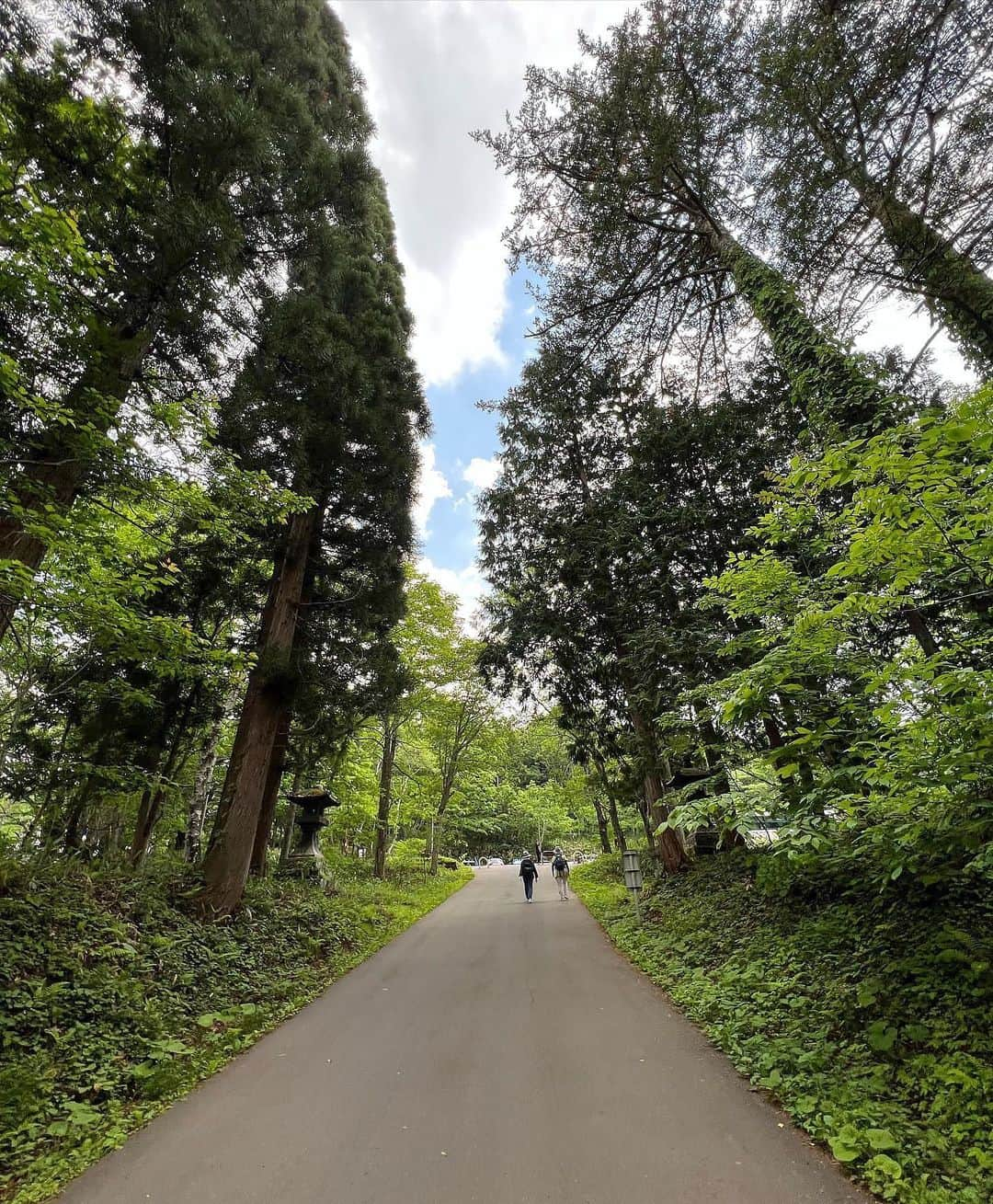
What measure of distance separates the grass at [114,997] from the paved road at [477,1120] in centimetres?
28

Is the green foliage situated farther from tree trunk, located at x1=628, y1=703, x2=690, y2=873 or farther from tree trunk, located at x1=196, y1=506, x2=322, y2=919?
tree trunk, located at x1=196, y1=506, x2=322, y2=919

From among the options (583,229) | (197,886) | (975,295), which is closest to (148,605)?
(197,886)

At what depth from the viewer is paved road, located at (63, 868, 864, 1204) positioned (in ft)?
8.29

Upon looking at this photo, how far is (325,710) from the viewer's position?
902cm

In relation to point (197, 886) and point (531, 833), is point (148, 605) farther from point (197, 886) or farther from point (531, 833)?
point (531, 833)

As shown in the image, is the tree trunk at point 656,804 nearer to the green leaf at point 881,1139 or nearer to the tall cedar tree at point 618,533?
the tall cedar tree at point 618,533

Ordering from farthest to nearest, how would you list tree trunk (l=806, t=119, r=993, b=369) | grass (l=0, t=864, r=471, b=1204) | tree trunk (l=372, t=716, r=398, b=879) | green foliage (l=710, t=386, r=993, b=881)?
tree trunk (l=372, t=716, r=398, b=879) < tree trunk (l=806, t=119, r=993, b=369) < grass (l=0, t=864, r=471, b=1204) < green foliage (l=710, t=386, r=993, b=881)

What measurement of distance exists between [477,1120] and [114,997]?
331cm

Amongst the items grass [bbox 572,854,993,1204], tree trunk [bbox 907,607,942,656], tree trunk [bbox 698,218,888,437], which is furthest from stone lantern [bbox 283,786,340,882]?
tree trunk [bbox 698,218,888,437]

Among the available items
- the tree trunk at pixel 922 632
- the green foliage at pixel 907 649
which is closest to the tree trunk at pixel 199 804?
the green foliage at pixel 907 649

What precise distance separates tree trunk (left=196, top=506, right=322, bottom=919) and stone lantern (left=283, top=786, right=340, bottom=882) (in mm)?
4527

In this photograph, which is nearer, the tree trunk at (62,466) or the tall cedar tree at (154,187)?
the tree trunk at (62,466)

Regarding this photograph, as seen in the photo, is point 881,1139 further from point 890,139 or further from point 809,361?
point 890,139

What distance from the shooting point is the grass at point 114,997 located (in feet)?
10.1
